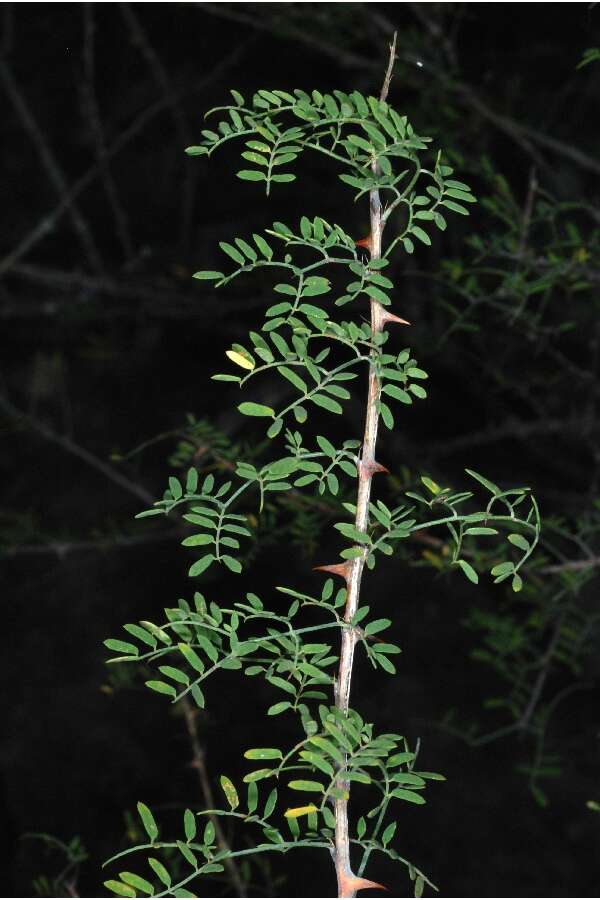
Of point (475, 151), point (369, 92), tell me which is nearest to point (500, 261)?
point (475, 151)

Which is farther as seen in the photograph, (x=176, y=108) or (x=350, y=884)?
(x=176, y=108)

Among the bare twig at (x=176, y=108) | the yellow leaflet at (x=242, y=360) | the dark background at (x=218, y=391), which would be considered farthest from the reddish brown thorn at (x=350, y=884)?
the bare twig at (x=176, y=108)

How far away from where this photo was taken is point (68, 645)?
1512mm

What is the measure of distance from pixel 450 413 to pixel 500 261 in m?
0.47

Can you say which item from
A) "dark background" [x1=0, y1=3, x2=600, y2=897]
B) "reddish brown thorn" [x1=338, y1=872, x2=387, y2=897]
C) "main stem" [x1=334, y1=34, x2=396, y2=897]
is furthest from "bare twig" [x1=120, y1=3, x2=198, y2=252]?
"reddish brown thorn" [x1=338, y1=872, x2=387, y2=897]

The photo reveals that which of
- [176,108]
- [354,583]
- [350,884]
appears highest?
[176,108]

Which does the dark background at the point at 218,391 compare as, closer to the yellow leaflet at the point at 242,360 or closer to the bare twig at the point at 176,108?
the bare twig at the point at 176,108

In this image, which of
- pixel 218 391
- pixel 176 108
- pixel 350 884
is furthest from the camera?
pixel 218 391

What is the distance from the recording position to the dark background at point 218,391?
3.74ft

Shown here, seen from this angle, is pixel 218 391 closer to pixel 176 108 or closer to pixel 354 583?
pixel 176 108

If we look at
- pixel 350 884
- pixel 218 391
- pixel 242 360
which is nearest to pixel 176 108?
pixel 218 391

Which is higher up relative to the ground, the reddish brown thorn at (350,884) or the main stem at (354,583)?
the main stem at (354,583)

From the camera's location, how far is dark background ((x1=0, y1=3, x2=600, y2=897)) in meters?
1.14

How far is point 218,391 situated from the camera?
1679 millimetres
